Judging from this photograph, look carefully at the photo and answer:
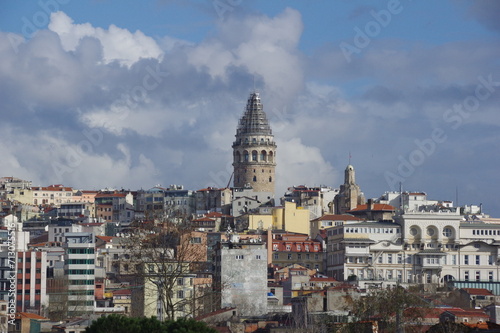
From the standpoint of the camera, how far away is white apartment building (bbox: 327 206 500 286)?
136 metres

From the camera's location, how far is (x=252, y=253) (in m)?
112

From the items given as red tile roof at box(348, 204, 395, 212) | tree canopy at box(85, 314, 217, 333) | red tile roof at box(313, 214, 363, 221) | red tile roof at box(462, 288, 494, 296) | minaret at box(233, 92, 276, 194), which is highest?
minaret at box(233, 92, 276, 194)

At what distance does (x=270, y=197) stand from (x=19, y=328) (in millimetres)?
98778

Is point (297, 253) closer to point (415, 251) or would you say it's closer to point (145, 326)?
point (415, 251)

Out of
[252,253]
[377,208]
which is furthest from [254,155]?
[252,253]

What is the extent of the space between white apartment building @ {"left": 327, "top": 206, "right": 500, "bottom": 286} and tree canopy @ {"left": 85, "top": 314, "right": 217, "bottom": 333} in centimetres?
7473

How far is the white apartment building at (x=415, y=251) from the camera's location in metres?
136

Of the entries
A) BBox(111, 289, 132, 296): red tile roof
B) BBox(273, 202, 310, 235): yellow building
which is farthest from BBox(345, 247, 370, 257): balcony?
BBox(111, 289, 132, 296): red tile roof

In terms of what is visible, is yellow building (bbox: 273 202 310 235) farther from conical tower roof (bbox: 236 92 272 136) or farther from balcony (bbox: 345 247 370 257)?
conical tower roof (bbox: 236 92 272 136)

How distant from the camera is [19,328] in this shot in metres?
85.9

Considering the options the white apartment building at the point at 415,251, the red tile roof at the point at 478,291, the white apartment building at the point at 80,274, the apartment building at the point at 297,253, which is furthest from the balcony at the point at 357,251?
the white apartment building at the point at 80,274

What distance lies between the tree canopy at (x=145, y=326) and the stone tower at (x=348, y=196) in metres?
111

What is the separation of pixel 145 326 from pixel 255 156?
137 meters

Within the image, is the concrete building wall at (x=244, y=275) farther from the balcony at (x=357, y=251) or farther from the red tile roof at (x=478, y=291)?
the balcony at (x=357, y=251)
